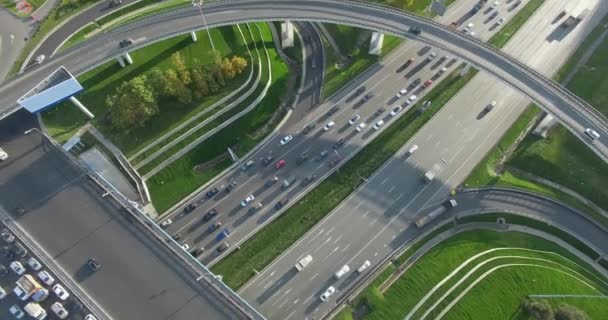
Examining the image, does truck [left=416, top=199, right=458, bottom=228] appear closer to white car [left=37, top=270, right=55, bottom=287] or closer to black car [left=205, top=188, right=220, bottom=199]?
black car [left=205, top=188, right=220, bottom=199]

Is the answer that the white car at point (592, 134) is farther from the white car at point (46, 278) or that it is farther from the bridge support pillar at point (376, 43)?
the white car at point (46, 278)

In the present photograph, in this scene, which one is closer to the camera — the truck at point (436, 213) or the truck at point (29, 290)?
the truck at point (29, 290)

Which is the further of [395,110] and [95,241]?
[395,110]

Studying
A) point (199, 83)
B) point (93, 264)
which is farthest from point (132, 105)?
point (93, 264)

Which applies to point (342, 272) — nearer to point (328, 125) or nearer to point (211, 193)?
point (211, 193)

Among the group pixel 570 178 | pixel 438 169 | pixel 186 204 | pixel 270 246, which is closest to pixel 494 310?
pixel 438 169

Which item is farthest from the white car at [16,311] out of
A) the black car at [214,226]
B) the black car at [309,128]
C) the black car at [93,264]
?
the black car at [309,128]
